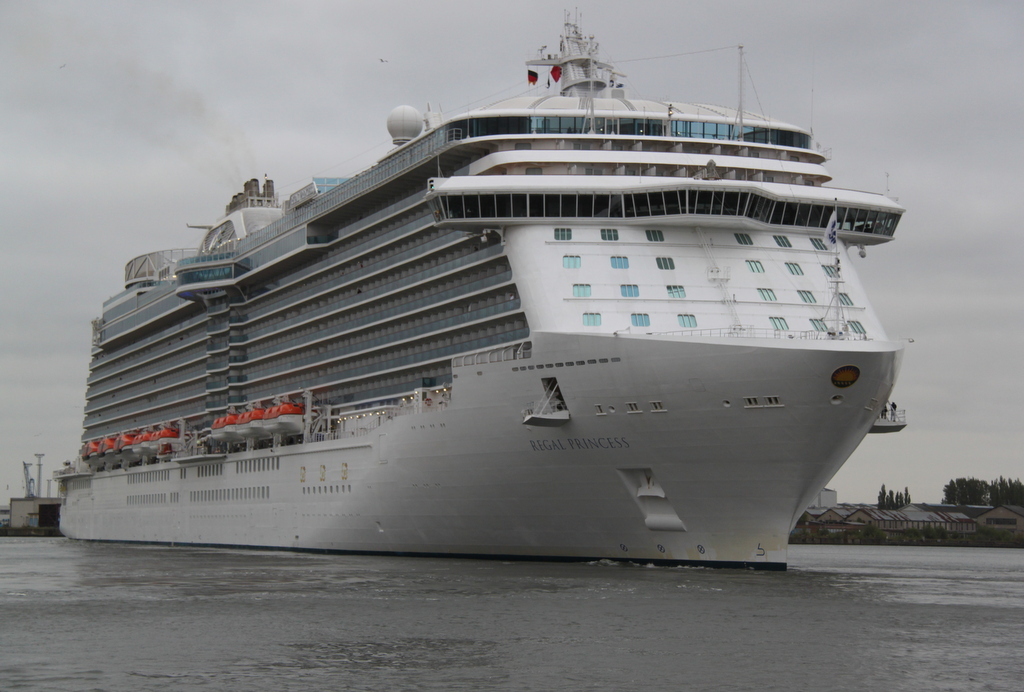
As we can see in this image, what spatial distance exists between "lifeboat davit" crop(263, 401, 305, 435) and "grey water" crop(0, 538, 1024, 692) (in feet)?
42.1

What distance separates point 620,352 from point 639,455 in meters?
3.01

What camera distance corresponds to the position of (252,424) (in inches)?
2050

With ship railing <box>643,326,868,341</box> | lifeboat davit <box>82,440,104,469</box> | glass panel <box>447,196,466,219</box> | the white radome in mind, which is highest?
the white radome

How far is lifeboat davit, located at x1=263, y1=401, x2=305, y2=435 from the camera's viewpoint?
50188 mm

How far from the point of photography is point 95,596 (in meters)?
32.1

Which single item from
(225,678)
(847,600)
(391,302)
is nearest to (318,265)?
(391,302)

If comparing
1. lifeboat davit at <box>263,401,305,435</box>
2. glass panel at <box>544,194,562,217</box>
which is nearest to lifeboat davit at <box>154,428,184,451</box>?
lifeboat davit at <box>263,401,305,435</box>

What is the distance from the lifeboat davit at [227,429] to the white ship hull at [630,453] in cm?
1319

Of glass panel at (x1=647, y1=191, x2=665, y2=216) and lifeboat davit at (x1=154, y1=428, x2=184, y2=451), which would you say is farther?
lifeboat davit at (x1=154, y1=428, x2=184, y2=451)

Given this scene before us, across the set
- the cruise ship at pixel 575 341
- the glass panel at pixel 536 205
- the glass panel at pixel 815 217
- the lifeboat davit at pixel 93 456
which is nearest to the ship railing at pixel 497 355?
the cruise ship at pixel 575 341

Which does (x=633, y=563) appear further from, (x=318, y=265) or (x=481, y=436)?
(x=318, y=265)

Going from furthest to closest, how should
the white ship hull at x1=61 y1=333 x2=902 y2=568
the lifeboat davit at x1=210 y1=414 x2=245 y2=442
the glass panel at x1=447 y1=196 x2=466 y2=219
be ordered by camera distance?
the lifeboat davit at x1=210 y1=414 x2=245 y2=442 < the glass panel at x1=447 y1=196 x2=466 y2=219 < the white ship hull at x1=61 y1=333 x2=902 y2=568

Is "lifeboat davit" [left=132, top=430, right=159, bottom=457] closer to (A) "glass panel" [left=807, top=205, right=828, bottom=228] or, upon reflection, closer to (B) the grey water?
(B) the grey water

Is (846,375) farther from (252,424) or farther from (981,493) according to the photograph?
(981,493)
